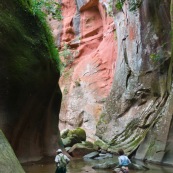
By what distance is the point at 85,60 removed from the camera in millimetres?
33438

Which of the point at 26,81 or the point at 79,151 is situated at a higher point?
the point at 26,81

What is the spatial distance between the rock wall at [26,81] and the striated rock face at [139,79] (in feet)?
19.6

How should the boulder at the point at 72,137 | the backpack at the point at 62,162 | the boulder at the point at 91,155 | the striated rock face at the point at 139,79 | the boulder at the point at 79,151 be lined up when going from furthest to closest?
the boulder at the point at 72,137 → the striated rock face at the point at 139,79 → the boulder at the point at 79,151 → the boulder at the point at 91,155 → the backpack at the point at 62,162

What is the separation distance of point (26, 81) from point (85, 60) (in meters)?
20.9

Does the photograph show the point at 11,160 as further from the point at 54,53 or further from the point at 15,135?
the point at 54,53

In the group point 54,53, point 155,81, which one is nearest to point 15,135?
point 54,53

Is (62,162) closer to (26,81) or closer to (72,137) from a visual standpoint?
(26,81)

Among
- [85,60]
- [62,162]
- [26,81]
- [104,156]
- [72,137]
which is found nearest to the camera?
[62,162]

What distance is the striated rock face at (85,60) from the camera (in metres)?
30.4

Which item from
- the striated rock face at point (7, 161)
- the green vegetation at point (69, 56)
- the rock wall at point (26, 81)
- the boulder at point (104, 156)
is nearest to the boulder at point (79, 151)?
the boulder at point (104, 156)

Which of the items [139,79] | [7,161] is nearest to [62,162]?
[7,161]

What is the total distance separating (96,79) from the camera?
31234mm

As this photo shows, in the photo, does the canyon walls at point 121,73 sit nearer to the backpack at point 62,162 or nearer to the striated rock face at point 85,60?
the striated rock face at point 85,60

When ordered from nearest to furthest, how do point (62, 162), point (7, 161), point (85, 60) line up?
1. point (7, 161)
2. point (62, 162)
3. point (85, 60)
